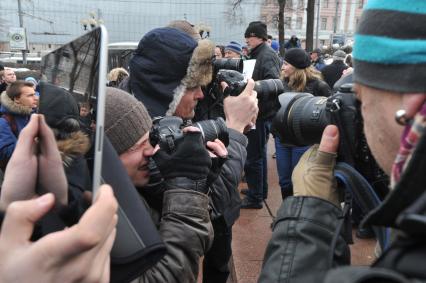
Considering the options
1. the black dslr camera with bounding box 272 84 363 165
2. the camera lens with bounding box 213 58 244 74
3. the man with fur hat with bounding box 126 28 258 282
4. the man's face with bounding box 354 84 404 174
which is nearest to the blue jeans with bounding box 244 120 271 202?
the camera lens with bounding box 213 58 244 74

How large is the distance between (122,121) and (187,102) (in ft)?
2.49

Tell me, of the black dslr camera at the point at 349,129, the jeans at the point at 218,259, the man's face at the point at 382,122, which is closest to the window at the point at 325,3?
the jeans at the point at 218,259

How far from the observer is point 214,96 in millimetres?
2482

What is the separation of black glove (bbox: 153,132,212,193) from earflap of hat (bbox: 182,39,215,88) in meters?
0.74

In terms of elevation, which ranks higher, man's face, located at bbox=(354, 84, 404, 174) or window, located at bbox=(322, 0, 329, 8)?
window, located at bbox=(322, 0, 329, 8)

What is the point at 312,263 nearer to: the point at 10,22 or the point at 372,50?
the point at 372,50

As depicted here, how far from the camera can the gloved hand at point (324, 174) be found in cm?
122

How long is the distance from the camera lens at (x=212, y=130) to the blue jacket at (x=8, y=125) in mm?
2220

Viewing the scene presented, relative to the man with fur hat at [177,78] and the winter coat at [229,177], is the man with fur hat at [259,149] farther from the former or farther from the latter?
the winter coat at [229,177]

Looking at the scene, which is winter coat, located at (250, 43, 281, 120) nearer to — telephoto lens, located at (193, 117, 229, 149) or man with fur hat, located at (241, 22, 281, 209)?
man with fur hat, located at (241, 22, 281, 209)

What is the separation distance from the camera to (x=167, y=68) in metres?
2.09

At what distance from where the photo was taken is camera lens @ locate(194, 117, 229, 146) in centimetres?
168

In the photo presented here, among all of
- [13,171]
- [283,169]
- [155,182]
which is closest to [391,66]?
[13,171]

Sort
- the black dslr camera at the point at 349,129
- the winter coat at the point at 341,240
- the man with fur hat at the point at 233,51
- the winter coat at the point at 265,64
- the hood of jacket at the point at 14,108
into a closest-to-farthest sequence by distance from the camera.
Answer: the winter coat at the point at 341,240 → the black dslr camera at the point at 349,129 → the hood of jacket at the point at 14,108 → the winter coat at the point at 265,64 → the man with fur hat at the point at 233,51
